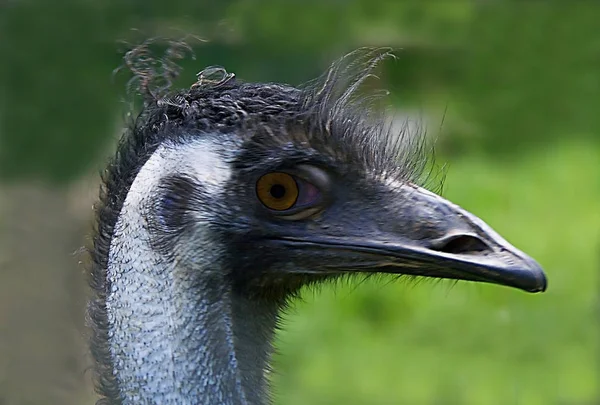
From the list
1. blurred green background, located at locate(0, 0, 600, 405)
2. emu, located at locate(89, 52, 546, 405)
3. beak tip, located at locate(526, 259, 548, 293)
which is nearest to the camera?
beak tip, located at locate(526, 259, 548, 293)

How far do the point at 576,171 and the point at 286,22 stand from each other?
240cm

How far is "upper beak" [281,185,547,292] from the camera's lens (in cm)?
200

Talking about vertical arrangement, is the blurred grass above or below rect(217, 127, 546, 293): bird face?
below

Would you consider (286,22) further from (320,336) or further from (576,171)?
(320,336)

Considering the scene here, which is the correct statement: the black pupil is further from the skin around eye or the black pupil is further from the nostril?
the nostril

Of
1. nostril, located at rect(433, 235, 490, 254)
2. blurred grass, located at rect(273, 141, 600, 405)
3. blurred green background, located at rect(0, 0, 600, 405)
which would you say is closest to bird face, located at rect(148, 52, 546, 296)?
nostril, located at rect(433, 235, 490, 254)

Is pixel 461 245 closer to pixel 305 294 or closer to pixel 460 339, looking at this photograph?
pixel 305 294

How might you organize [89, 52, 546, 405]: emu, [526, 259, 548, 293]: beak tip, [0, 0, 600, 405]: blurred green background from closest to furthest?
[526, 259, 548, 293]: beak tip → [89, 52, 546, 405]: emu → [0, 0, 600, 405]: blurred green background

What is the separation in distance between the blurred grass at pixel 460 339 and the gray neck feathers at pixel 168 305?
2042 mm

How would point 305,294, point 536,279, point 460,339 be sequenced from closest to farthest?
point 536,279 → point 305,294 → point 460,339

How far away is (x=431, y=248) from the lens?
6.74ft

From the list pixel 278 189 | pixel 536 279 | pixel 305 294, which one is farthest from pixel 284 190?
pixel 305 294

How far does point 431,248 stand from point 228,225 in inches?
15.9

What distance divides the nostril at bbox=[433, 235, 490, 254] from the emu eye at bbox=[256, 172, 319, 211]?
271 millimetres
